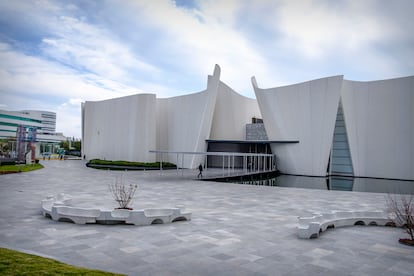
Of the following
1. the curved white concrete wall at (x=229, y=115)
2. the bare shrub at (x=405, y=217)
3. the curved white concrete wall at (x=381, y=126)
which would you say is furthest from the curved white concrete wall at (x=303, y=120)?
the bare shrub at (x=405, y=217)

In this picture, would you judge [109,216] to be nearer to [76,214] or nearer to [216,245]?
[76,214]

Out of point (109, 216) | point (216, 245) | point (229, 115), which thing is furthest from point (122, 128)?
point (216, 245)

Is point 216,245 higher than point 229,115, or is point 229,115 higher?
point 229,115

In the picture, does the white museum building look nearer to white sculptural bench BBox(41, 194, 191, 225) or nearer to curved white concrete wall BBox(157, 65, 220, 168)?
curved white concrete wall BBox(157, 65, 220, 168)

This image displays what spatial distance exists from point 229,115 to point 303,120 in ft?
40.8

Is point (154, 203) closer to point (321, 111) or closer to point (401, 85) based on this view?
point (321, 111)

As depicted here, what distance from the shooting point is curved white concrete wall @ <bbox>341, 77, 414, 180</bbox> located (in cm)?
2744

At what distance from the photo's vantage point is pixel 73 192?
15.5 meters

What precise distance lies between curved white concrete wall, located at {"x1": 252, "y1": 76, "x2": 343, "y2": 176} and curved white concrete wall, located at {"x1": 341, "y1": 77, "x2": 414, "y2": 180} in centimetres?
233

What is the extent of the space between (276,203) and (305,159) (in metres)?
19.2

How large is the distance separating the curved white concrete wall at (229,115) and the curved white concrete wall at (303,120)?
22.1 ft

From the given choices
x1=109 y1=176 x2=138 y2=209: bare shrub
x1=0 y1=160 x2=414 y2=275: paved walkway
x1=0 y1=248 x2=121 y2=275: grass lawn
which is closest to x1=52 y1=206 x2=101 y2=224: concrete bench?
x1=0 y1=160 x2=414 y2=275: paved walkway

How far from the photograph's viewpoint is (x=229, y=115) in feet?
135

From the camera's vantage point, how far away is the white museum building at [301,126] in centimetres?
2828
